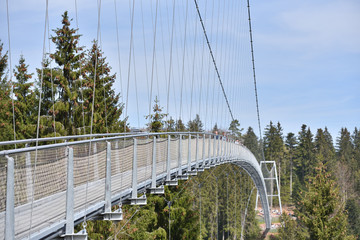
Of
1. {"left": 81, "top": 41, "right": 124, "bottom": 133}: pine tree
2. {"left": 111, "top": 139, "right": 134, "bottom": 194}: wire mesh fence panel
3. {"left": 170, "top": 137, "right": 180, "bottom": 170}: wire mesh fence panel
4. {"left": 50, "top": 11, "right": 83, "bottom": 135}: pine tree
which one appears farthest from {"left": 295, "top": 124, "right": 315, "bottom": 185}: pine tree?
{"left": 111, "top": 139, "right": 134, "bottom": 194}: wire mesh fence panel

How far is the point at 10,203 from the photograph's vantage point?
4.98 metres

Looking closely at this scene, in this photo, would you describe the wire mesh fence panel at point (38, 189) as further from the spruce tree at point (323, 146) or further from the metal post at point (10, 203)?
the spruce tree at point (323, 146)

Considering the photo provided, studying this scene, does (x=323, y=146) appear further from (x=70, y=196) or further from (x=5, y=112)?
(x=70, y=196)

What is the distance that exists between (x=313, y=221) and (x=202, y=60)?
11.4 meters

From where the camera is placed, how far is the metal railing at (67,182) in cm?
512

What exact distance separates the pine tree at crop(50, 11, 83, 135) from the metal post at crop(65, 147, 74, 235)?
762 inches

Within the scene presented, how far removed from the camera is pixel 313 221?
91.6ft

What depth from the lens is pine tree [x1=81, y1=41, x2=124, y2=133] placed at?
2822cm

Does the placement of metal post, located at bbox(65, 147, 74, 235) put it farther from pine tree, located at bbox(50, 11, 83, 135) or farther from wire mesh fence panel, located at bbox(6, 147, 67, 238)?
pine tree, located at bbox(50, 11, 83, 135)

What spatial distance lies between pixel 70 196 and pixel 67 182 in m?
0.16

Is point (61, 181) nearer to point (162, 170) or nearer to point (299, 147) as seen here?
point (162, 170)

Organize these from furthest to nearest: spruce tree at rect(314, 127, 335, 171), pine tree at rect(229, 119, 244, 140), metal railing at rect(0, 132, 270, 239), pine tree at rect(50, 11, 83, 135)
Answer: spruce tree at rect(314, 127, 335, 171) → pine tree at rect(229, 119, 244, 140) → pine tree at rect(50, 11, 83, 135) → metal railing at rect(0, 132, 270, 239)

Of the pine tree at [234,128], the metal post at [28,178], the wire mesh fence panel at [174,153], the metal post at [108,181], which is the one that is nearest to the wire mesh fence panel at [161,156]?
the wire mesh fence panel at [174,153]

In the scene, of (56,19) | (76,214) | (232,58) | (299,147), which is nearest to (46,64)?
(56,19)
